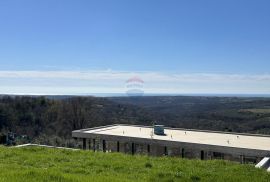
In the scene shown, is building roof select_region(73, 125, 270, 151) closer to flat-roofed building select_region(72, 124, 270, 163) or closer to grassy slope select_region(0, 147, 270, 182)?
flat-roofed building select_region(72, 124, 270, 163)

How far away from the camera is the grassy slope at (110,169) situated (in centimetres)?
688

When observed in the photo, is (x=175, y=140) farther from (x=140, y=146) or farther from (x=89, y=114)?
(x=89, y=114)

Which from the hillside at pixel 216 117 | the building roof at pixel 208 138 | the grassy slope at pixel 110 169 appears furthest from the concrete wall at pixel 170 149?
the hillside at pixel 216 117

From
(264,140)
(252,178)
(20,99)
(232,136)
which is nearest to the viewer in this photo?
(252,178)

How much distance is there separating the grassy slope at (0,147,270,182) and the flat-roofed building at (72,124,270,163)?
5.90 meters

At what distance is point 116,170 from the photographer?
8234mm

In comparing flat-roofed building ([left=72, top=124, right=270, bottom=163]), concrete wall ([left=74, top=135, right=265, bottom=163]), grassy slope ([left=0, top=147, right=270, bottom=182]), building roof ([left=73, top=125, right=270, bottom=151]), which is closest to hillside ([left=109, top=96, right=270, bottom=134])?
building roof ([left=73, top=125, right=270, bottom=151])

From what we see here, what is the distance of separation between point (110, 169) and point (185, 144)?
29.6ft

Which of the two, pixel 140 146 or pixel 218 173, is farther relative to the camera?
pixel 140 146

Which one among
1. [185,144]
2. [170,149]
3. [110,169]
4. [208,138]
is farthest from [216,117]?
[110,169]

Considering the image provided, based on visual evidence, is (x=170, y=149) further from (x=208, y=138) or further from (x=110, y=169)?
(x=110, y=169)

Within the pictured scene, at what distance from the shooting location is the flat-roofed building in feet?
50.6

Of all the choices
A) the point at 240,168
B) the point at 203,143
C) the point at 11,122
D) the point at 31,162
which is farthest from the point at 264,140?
the point at 11,122

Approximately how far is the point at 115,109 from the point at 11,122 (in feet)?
54.4
